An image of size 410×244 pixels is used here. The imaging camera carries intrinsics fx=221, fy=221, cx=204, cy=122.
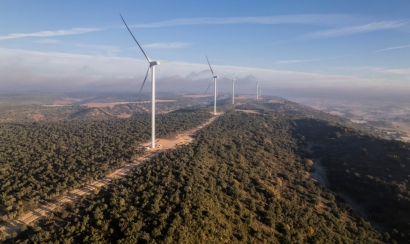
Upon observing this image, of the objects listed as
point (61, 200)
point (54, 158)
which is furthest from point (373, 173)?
point (54, 158)

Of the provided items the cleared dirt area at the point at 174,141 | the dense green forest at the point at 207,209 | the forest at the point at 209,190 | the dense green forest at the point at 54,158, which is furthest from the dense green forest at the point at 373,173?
the dense green forest at the point at 54,158

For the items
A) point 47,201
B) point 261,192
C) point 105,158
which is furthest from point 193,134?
point 47,201

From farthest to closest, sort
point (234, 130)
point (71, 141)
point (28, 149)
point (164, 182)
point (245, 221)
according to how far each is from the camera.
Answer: point (234, 130) < point (71, 141) < point (28, 149) < point (164, 182) < point (245, 221)

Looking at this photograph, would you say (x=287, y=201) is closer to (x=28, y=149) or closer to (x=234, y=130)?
(x=234, y=130)

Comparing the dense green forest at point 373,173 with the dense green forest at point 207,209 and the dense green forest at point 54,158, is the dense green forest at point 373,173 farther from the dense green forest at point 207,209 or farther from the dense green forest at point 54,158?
the dense green forest at point 54,158

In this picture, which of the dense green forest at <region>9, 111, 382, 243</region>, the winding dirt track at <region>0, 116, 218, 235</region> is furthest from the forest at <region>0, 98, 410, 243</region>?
the winding dirt track at <region>0, 116, 218, 235</region>

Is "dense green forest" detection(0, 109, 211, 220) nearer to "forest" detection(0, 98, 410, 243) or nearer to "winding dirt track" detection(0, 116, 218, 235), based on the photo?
"forest" detection(0, 98, 410, 243)
